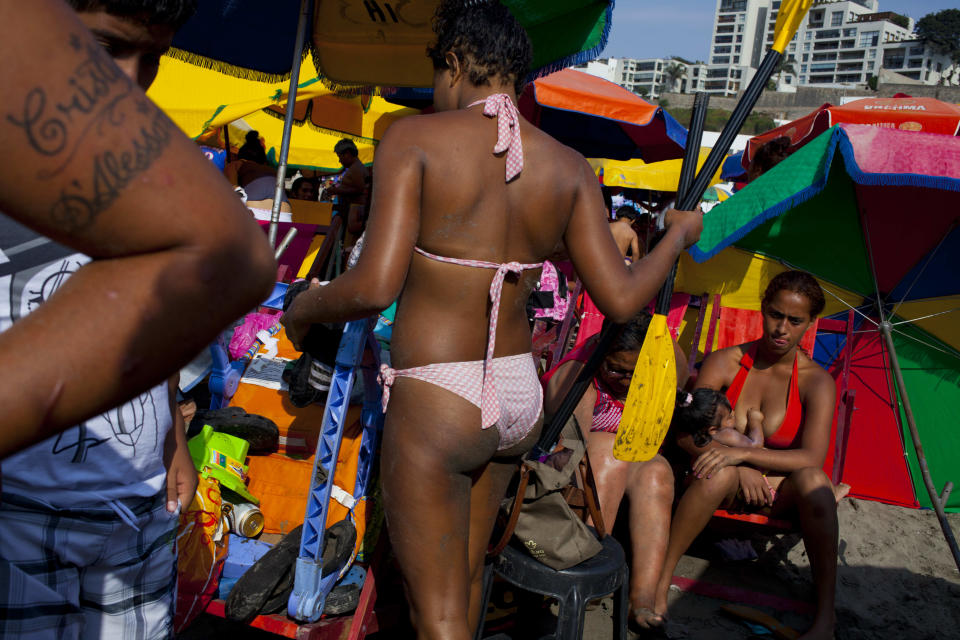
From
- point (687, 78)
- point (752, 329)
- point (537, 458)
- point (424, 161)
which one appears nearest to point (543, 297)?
point (537, 458)

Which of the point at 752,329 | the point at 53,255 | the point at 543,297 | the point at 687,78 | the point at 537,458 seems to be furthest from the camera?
the point at 687,78

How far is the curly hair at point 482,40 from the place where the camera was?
71.1 inches

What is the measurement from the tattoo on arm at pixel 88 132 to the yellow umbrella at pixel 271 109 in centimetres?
387

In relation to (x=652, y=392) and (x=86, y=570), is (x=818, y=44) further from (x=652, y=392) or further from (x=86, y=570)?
(x=86, y=570)

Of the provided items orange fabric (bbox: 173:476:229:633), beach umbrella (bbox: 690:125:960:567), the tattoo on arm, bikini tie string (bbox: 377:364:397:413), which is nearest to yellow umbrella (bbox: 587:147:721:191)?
beach umbrella (bbox: 690:125:960:567)

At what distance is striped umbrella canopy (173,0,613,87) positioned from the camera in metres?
3.12

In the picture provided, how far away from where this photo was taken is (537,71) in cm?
321

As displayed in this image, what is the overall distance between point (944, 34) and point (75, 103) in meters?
134

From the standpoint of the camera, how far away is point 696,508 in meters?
3.46

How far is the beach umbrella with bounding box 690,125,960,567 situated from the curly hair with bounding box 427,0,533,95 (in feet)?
7.91

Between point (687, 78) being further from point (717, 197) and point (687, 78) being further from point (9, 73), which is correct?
point (9, 73)

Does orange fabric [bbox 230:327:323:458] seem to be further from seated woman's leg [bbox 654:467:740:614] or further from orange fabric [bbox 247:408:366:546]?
seated woman's leg [bbox 654:467:740:614]

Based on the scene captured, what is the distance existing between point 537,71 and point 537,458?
1759 mm

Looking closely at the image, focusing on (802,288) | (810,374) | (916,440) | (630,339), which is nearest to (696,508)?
(630,339)
